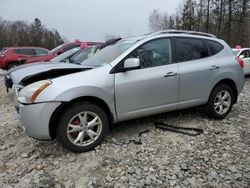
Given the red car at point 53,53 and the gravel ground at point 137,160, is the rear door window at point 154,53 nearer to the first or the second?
the gravel ground at point 137,160

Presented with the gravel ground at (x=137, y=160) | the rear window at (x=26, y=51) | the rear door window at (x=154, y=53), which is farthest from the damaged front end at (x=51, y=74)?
the rear window at (x=26, y=51)

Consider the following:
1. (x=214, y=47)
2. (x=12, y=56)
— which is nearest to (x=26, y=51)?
(x=12, y=56)

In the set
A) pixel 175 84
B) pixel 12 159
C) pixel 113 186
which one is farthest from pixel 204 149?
pixel 12 159

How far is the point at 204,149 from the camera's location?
11.7 ft

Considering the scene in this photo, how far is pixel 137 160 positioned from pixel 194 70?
1.89 metres

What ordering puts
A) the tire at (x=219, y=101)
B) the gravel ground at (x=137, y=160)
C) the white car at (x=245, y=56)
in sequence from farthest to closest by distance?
the white car at (x=245, y=56) < the tire at (x=219, y=101) < the gravel ground at (x=137, y=160)

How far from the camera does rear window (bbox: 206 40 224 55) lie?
4.57 m

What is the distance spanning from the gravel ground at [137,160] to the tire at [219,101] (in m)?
0.25

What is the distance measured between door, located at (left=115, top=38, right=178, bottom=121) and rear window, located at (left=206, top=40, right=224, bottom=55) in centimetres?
95

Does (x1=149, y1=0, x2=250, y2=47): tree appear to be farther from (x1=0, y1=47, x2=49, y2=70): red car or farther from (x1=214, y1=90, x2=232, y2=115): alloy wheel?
(x1=214, y1=90, x2=232, y2=115): alloy wheel

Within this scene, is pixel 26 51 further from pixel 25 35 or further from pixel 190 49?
pixel 25 35

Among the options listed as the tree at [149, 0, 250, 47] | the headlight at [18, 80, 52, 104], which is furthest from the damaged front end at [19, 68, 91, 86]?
the tree at [149, 0, 250, 47]

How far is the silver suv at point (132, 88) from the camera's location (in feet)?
10.5

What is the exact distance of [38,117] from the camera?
3135 mm
